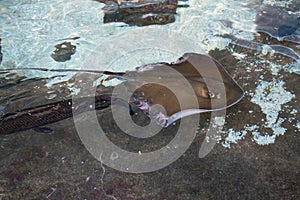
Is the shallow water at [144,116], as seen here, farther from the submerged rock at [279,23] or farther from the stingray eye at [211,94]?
the stingray eye at [211,94]

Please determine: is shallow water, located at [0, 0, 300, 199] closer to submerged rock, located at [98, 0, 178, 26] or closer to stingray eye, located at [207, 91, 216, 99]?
submerged rock, located at [98, 0, 178, 26]

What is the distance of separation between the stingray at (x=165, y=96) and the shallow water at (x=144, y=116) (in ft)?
0.56

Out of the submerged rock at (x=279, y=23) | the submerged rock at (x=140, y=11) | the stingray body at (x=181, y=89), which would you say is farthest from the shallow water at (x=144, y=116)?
the stingray body at (x=181, y=89)

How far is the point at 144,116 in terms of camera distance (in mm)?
2857

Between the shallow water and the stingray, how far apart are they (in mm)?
172

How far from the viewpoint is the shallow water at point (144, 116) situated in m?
2.36

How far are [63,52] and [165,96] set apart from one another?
172cm

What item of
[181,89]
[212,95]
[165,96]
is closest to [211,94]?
[212,95]

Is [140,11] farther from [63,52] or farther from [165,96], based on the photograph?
[165,96]

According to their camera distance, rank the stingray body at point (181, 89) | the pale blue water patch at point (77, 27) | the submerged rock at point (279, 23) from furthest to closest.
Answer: the submerged rock at point (279, 23) < the pale blue water patch at point (77, 27) < the stingray body at point (181, 89)

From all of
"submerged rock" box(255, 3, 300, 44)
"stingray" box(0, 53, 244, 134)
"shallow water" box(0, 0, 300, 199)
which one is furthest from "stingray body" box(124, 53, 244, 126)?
"submerged rock" box(255, 3, 300, 44)

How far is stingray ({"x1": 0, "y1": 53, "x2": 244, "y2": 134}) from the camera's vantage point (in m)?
2.50

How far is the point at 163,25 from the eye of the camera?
4.20m

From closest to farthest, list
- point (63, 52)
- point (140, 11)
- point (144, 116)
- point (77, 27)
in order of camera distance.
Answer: point (144, 116), point (63, 52), point (77, 27), point (140, 11)
